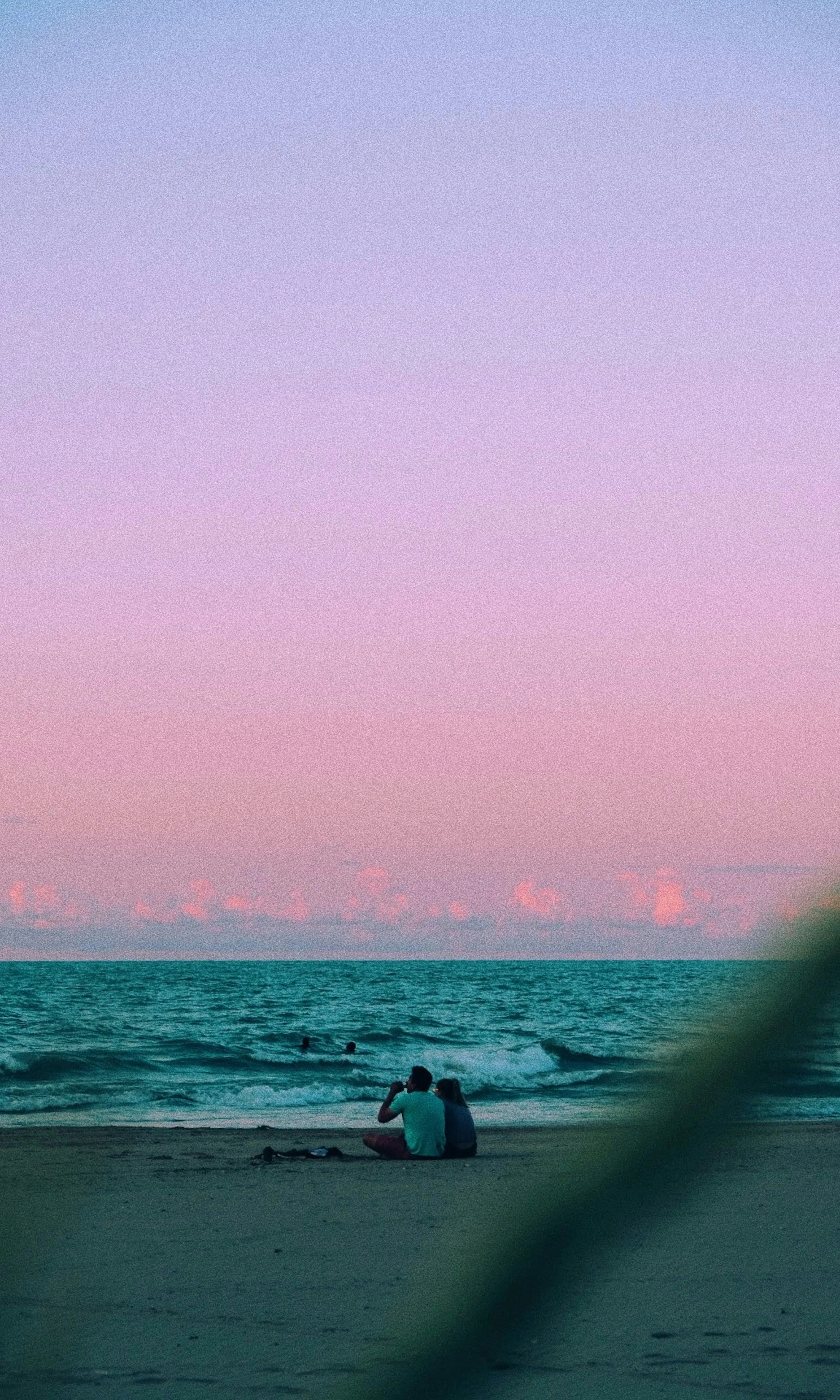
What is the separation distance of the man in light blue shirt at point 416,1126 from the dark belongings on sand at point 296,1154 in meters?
0.37

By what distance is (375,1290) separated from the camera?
8898mm

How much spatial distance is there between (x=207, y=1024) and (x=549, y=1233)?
1817 inches

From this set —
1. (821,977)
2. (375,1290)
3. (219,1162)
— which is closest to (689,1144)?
(821,977)

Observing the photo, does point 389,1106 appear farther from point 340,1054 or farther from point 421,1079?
point 340,1054

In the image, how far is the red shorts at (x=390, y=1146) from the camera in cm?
1595

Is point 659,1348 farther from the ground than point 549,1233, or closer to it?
closer to it

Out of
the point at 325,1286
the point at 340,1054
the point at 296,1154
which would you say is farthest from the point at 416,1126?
the point at 340,1054

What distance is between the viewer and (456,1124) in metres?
16.1

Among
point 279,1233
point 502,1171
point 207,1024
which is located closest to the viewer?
point 279,1233

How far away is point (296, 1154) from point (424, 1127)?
1.39m

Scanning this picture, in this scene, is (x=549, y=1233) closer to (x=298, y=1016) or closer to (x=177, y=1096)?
(x=177, y=1096)

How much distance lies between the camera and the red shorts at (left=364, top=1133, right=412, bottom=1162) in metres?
16.0

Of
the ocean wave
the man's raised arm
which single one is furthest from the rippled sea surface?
the man's raised arm

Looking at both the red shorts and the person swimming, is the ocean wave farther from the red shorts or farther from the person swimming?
the person swimming
